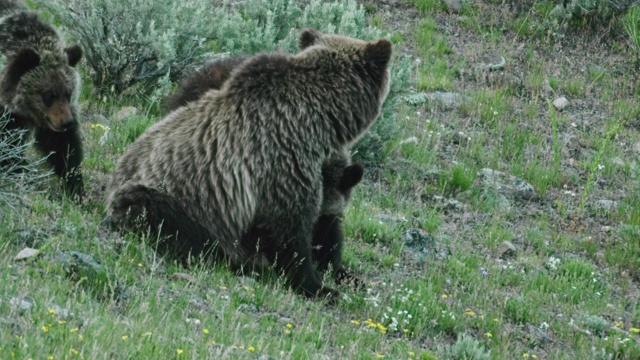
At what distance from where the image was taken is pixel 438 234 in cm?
945

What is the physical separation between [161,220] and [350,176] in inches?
57.1

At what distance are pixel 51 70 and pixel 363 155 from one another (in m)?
3.96

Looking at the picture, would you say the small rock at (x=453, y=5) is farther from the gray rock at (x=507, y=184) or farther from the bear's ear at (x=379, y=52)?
the bear's ear at (x=379, y=52)

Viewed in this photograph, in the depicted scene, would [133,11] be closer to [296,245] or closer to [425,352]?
[296,245]

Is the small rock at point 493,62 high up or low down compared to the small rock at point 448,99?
up

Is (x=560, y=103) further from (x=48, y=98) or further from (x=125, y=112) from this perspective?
(x=48, y=98)

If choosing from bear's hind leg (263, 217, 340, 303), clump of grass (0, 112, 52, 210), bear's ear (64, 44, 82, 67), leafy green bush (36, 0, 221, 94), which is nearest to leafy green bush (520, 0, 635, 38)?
leafy green bush (36, 0, 221, 94)

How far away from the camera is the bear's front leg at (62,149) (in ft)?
26.4

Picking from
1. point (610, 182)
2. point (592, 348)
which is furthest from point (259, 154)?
point (610, 182)

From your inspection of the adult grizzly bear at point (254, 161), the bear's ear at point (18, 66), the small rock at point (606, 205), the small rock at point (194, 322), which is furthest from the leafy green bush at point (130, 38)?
the small rock at point (194, 322)

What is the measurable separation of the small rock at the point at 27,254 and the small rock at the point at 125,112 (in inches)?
167

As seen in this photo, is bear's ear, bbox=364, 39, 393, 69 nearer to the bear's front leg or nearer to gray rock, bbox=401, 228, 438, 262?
gray rock, bbox=401, 228, 438, 262

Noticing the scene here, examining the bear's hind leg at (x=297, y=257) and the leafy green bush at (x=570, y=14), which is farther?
the leafy green bush at (x=570, y=14)

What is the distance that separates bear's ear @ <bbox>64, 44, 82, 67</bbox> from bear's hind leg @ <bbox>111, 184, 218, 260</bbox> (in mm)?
1578
